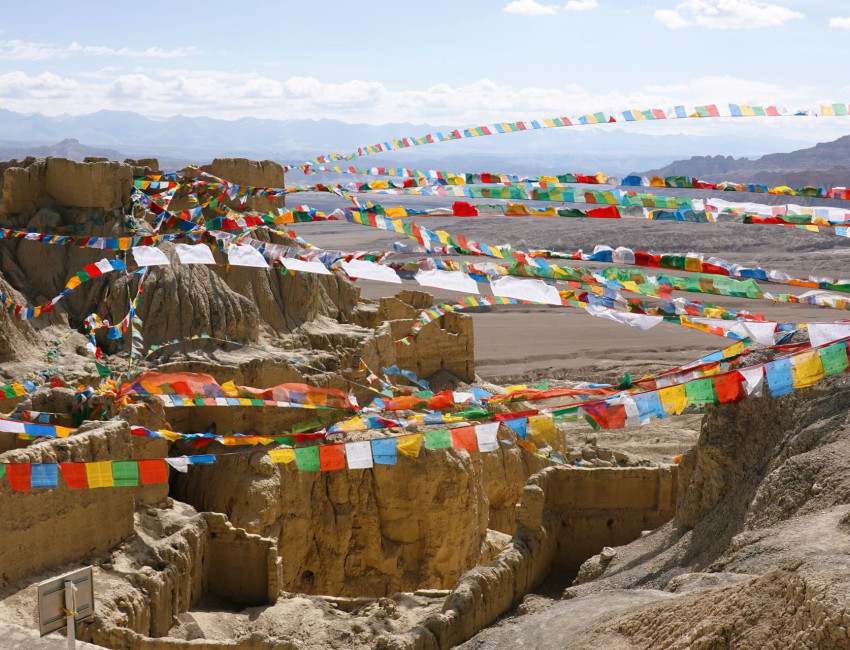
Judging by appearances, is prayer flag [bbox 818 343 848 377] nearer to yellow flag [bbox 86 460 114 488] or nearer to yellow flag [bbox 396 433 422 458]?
yellow flag [bbox 396 433 422 458]

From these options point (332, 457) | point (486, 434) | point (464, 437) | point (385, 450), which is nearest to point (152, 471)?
point (332, 457)

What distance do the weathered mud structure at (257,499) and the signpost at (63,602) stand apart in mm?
2032

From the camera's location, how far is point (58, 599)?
800cm

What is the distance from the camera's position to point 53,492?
11211 mm

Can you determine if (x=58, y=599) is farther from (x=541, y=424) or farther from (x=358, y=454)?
(x=541, y=424)

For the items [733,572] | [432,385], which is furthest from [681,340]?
[733,572]

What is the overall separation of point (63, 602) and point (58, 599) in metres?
0.05

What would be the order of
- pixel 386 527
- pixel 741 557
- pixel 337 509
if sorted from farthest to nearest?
pixel 386 527, pixel 337 509, pixel 741 557

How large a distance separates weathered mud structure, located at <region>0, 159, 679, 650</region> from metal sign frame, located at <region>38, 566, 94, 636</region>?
6.52 ft

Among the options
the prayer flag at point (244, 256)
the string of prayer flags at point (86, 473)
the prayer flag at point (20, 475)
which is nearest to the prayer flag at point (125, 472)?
the string of prayer flags at point (86, 473)

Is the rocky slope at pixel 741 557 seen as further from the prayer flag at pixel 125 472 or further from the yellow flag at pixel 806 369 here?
the prayer flag at pixel 125 472

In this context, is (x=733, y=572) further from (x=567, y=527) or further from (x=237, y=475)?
(x=237, y=475)

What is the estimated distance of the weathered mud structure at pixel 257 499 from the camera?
1128 cm

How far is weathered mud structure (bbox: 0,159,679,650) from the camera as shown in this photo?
11281 mm
